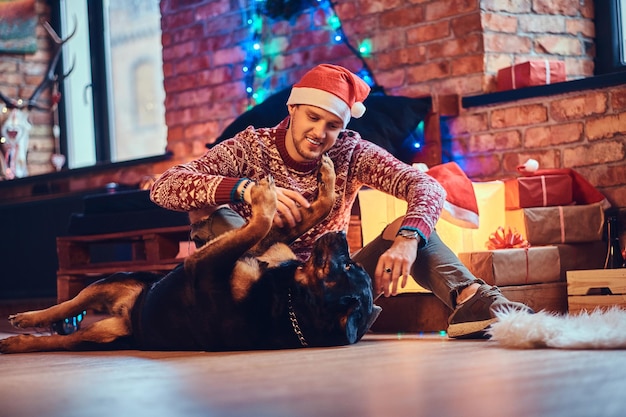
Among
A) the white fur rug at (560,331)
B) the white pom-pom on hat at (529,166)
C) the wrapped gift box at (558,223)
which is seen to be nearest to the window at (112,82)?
the white pom-pom on hat at (529,166)

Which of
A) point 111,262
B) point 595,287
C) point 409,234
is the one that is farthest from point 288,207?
point 111,262

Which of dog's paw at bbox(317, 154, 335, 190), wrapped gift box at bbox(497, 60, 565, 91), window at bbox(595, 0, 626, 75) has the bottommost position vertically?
dog's paw at bbox(317, 154, 335, 190)

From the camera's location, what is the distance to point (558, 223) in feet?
11.6

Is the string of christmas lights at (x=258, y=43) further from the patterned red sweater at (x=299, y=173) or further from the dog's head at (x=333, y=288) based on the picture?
the dog's head at (x=333, y=288)

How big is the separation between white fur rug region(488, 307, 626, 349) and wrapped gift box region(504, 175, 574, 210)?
3.82ft

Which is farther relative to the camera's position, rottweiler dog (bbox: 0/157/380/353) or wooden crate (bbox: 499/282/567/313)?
wooden crate (bbox: 499/282/567/313)

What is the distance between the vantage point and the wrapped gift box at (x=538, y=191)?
3557 mm

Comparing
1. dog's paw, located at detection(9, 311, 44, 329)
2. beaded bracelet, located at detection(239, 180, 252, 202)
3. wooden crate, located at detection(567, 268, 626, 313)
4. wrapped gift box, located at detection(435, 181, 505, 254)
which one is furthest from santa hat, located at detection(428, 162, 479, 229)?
dog's paw, located at detection(9, 311, 44, 329)

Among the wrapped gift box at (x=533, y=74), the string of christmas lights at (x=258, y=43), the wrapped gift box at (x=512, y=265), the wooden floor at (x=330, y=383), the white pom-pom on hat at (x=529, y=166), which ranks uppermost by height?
the string of christmas lights at (x=258, y=43)

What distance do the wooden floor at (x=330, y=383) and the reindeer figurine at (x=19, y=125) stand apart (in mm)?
4130

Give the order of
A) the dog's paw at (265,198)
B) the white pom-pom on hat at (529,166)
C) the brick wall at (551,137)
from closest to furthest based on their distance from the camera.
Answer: the dog's paw at (265,198) → the white pom-pom on hat at (529,166) → the brick wall at (551,137)

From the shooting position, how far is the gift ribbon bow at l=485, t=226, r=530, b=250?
11.0 feet

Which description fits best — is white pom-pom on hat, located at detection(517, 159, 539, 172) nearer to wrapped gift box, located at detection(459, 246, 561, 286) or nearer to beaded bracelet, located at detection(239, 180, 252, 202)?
wrapped gift box, located at detection(459, 246, 561, 286)

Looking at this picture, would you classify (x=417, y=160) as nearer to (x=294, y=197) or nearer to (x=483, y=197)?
(x=483, y=197)
